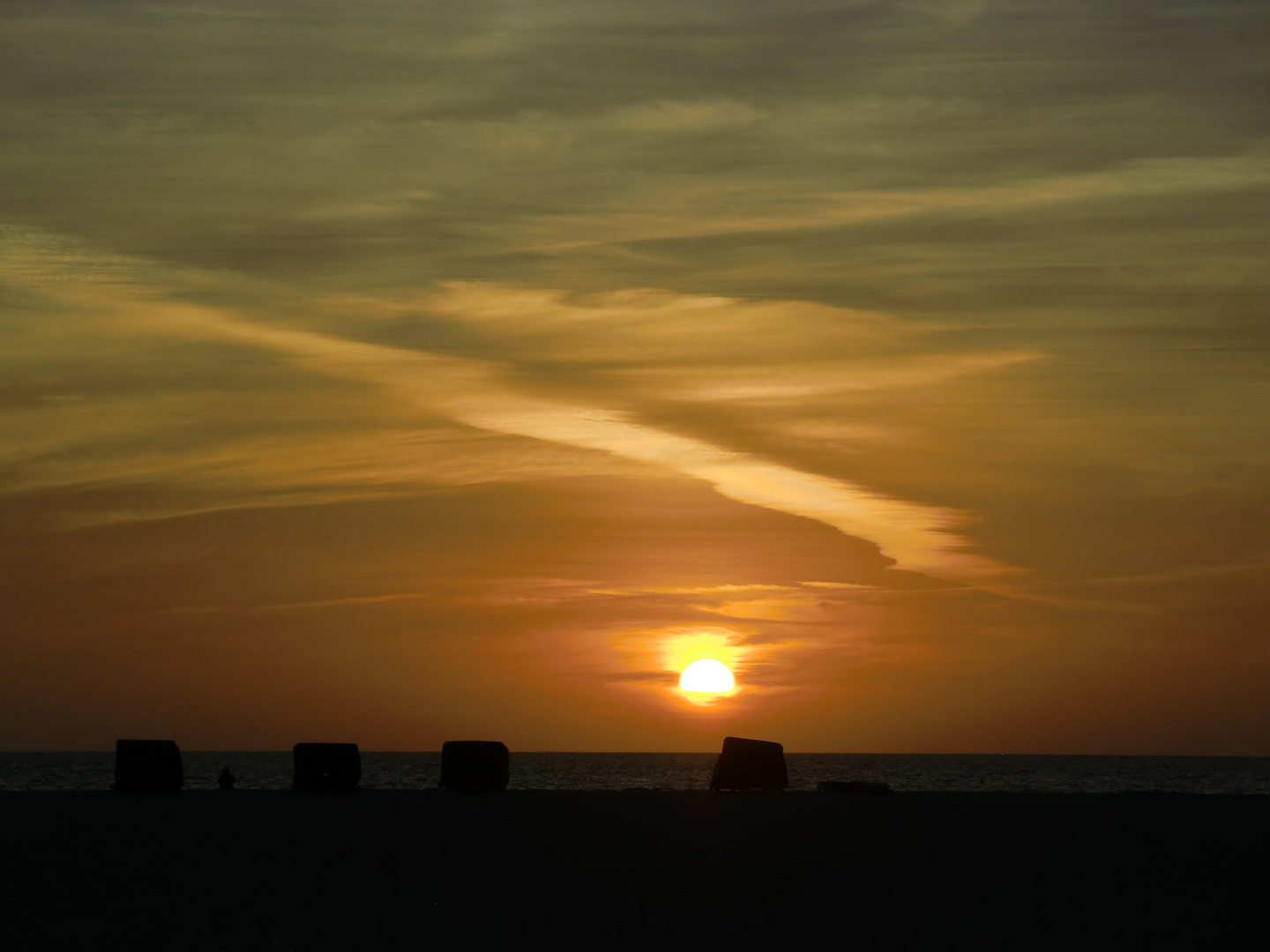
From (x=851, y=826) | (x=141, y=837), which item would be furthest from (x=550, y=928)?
(x=851, y=826)

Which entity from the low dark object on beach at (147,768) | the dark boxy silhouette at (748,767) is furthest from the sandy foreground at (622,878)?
the dark boxy silhouette at (748,767)

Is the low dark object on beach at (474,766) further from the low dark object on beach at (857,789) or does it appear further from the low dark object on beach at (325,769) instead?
the low dark object on beach at (857,789)

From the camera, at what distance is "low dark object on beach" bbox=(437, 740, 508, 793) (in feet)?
163

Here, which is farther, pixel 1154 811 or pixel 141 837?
pixel 1154 811

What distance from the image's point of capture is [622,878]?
22094 mm

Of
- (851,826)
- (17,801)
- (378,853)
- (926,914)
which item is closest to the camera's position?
(926,914)

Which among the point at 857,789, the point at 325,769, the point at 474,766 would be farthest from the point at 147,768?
the point at 857,789

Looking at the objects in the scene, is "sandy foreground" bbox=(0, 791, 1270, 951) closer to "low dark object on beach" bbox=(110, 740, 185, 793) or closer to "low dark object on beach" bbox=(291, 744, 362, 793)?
"low dark object on beach" bbox=(110, 740, 185, 793)

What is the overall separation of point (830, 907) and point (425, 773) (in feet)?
306

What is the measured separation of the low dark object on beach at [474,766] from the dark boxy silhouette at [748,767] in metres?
8.06

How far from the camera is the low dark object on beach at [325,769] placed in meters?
48.4

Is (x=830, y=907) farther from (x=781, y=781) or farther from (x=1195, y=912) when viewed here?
(x=781, y=781)

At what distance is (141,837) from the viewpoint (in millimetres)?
28312

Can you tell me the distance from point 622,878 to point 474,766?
2884 cm
